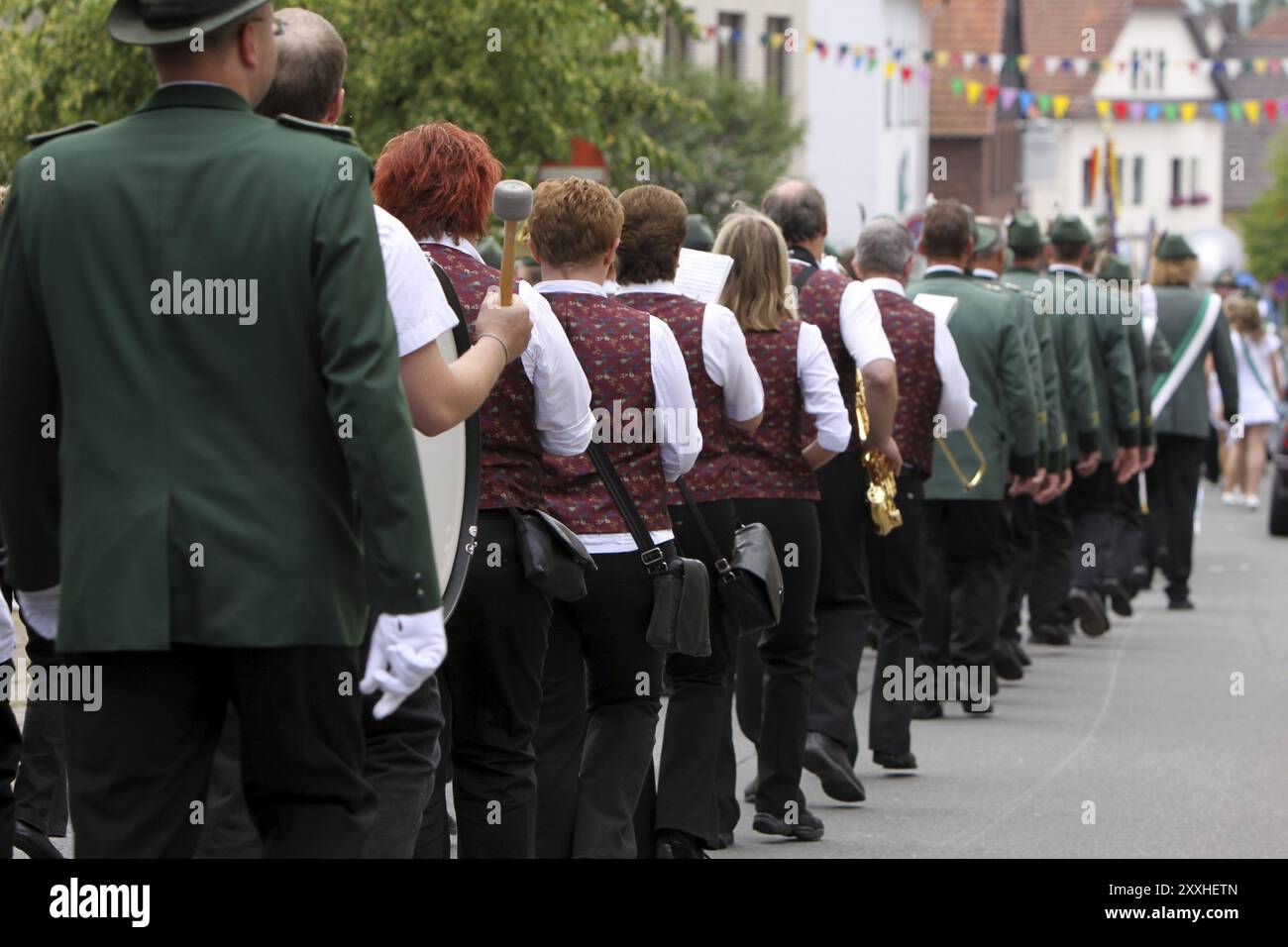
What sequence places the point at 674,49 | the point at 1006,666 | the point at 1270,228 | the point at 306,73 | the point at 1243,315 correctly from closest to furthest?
the point at 306,73 → the point at 1006,666 → the point at 1243,315 → the point at 674,49 → the point at 1270,228

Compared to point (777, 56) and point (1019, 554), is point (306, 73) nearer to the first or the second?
point (1019, 554)

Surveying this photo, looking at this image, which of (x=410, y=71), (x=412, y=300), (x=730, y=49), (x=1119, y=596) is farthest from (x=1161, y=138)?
(x=412, y=300)

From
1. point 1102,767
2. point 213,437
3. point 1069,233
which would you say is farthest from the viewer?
point 1069,233

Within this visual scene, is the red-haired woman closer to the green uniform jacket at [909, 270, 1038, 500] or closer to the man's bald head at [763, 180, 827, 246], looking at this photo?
the man's bald head at [763, 180, 827, 246]

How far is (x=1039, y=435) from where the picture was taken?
36.9 feet

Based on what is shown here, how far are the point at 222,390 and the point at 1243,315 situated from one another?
2167 centimetres

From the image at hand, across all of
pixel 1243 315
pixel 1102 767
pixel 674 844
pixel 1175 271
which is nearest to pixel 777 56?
pixel 1243 315

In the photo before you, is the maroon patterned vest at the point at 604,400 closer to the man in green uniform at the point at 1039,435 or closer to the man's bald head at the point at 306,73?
the man's bald head at the point at 306,73

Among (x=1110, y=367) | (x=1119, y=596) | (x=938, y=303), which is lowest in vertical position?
(x=1119, y=596)

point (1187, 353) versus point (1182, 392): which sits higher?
point (1187, 353)

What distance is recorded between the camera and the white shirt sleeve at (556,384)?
5.79 meters

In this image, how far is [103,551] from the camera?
3801 mm

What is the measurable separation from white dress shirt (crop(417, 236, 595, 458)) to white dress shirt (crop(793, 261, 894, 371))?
271 centimetres

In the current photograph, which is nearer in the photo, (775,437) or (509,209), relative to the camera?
(509,209)
